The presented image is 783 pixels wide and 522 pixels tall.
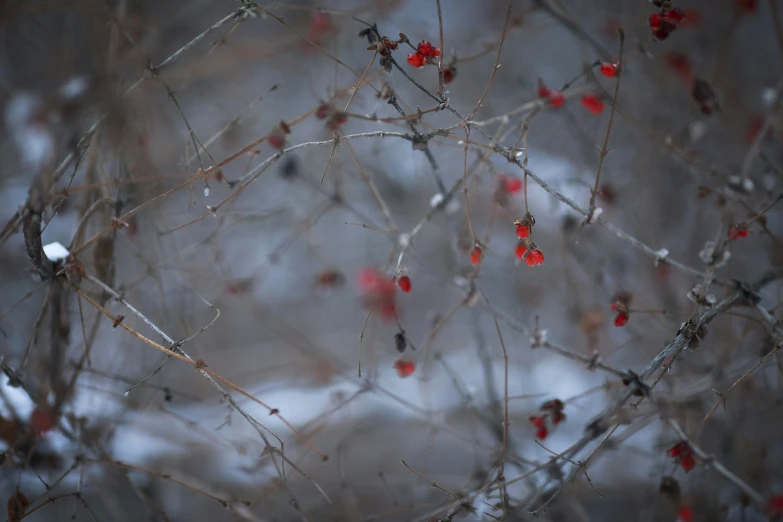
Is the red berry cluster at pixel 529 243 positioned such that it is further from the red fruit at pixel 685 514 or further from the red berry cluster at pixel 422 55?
the red fruit at pixel 685 514

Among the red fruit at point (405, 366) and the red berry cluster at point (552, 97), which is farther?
the red fruit at point (405, 366)

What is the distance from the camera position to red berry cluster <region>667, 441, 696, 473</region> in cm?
168

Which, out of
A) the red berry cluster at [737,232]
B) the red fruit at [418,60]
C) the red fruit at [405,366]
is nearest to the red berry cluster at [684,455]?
the red berry cluster at [737,232]

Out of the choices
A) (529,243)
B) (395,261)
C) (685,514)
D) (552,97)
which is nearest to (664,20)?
(552,97)

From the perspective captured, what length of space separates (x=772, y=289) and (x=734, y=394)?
1.23 m

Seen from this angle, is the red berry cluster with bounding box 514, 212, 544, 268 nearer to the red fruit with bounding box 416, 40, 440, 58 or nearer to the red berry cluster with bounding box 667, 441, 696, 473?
the red fruit with bounding box 416, 40, 440, 58

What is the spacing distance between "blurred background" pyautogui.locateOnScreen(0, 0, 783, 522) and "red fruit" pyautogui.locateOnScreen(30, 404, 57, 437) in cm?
1

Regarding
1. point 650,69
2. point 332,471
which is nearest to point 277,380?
point 332,471

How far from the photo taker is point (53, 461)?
2.34 metres

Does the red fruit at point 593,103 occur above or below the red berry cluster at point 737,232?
above

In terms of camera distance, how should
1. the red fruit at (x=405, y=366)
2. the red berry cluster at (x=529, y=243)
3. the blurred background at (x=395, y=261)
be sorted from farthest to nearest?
the red fruit at (x=405, y=366) → the blurred background at (x=395, y=261) → the red berry cluster at (x=529, y=243)

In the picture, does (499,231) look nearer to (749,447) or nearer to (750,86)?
(750,86)

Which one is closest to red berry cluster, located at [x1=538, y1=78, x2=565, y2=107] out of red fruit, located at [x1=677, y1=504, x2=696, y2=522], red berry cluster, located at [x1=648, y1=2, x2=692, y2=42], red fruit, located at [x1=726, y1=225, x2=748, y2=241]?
red berry cluster, located at [x1=648, y1=2, x2=692, y2=42]

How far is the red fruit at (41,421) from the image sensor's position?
5.77 ft
